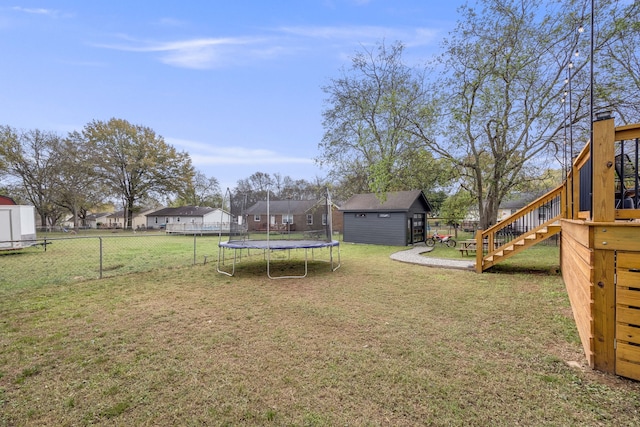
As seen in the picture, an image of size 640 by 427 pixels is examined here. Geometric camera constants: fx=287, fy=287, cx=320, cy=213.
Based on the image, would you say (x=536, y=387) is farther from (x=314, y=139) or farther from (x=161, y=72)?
(x=314, y=139)

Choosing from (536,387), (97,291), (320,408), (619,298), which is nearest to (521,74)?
(619,298)

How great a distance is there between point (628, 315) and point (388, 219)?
45.0ft

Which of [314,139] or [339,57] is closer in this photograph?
[339,57]

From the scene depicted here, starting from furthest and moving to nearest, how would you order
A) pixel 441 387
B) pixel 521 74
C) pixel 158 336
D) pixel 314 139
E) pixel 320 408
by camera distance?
pixel 314 139, pixel 521 74, pixel 158 336, pixel 441 387, pixel 320 408

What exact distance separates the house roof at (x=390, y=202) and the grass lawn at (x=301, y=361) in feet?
34.2

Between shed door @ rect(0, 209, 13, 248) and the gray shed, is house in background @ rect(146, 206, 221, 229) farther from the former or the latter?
the gray shed

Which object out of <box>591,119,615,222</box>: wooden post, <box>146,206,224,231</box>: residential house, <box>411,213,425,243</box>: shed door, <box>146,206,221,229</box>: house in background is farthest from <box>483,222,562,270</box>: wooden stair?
<box>146,206,221,229</box>: house in background

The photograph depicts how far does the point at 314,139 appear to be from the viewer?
22312mm

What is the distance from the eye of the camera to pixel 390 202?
53.7ft

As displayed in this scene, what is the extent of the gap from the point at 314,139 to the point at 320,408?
21.4 metres

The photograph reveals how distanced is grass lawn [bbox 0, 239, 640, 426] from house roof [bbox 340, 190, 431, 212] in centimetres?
1041

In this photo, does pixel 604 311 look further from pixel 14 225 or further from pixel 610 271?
pixel 14 225

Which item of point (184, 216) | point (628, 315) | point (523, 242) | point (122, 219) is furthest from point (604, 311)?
point (122, 219)

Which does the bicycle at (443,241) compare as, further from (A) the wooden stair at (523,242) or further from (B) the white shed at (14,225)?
(B) the white shed at (14,225)
